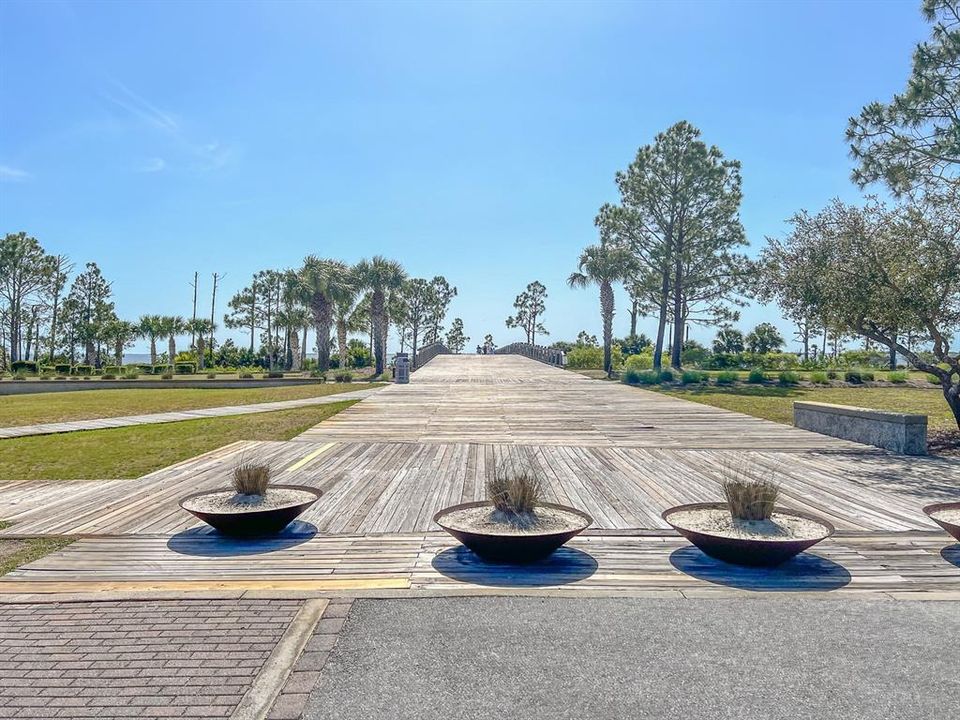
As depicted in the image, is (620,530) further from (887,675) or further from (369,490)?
(369,490)

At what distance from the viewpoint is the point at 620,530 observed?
20.0 feet

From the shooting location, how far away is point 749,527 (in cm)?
525

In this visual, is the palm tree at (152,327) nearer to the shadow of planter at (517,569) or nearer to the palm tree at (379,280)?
the palm tree at (379,280)

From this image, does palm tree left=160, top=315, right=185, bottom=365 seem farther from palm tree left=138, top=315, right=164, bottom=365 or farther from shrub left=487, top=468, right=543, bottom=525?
shrub left=487, top=468, right=543, bottom=525

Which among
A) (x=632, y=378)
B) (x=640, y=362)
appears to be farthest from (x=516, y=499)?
(x=640, y=362)

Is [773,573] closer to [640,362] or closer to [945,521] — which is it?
[945,521]

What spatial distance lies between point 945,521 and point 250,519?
650 centimetres

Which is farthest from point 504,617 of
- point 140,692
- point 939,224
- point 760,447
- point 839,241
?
point 939,224

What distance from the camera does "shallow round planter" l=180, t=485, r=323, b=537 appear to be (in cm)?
571

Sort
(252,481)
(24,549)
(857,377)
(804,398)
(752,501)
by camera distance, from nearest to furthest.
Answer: (752,501), (24,549), (252,481), (804,398), (857,377)

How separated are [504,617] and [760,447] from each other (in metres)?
8.72

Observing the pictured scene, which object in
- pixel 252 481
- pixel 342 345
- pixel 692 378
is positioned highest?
pixel 342 345

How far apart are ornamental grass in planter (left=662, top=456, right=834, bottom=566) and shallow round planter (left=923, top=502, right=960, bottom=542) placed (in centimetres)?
101

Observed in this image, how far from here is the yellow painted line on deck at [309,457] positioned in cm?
934
